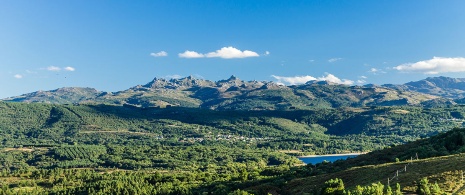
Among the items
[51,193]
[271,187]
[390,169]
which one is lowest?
[51,193]

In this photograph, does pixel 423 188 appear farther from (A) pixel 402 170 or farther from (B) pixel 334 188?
(A) pixel 402 170

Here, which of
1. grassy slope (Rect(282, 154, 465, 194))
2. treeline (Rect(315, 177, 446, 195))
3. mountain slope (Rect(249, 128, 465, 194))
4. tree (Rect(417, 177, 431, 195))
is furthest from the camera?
mountain slope (Rect(249, 128, 465, 194))

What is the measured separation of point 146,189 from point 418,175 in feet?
351

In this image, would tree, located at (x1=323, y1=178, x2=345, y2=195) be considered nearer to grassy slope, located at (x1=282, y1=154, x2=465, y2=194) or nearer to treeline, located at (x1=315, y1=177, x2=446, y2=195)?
treeline, located at (x1=315, y1=177, x2=446, y2=195)

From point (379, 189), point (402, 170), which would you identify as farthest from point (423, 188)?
point (402, 170)

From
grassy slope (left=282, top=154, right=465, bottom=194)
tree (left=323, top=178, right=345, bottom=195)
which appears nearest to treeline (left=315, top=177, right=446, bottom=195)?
tree (left=323, top=178, right=345, bottom=195)

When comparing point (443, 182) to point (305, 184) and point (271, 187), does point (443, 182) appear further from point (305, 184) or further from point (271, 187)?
point (271, 187)

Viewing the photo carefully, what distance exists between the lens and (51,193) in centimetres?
17138

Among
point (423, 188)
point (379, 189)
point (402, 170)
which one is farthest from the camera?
point (402, 170)

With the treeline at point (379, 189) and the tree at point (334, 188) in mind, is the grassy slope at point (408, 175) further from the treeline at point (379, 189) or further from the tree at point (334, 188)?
the tree at point (334, 188)

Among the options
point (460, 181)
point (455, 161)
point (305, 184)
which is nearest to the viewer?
point (460, 181)

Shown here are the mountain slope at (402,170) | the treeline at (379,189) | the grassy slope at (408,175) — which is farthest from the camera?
the mountain slope at (402,170)

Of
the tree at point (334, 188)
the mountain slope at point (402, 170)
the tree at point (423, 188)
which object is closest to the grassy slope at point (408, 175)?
the mountain slope at point (402, 170)

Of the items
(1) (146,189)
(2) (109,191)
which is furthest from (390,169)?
(2) (109,191)
